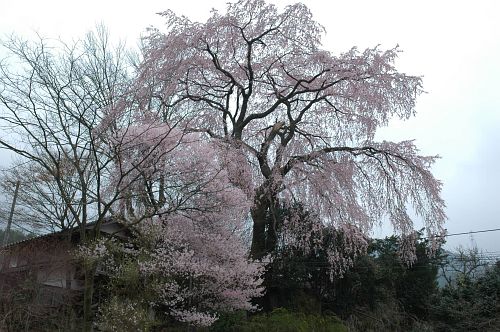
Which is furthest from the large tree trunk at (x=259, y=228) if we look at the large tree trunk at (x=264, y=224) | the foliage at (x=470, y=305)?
the foliage at (x=470, y=305)

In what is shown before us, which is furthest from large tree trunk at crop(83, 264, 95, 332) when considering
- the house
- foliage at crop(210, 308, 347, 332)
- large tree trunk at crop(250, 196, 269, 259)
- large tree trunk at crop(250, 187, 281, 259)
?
large tree trunk at crop(250, 196, 269, 259)

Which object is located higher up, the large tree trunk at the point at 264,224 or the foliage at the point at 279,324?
the large tree trunk at the point at 264,224

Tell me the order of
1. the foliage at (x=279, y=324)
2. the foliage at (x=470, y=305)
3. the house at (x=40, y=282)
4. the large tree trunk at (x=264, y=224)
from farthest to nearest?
the foliage at (x=470, y=305) < the large tree trunk at (x=264, y=224) < the foliage at (x=279, y=324) < the house at (x=40, y=282)

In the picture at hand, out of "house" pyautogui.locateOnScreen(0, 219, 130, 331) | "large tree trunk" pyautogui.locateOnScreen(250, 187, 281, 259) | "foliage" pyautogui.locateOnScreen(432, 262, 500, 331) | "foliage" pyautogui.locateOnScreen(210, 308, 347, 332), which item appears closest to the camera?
"house" pyautogui.locateOnScreen(0, 219, 130, 331)

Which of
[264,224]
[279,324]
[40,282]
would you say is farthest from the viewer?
[264,224]

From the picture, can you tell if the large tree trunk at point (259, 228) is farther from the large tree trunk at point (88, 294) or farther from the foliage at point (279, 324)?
the large tree trunk at point (88, 294)

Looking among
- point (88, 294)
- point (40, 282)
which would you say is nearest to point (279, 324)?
point (88, 294)

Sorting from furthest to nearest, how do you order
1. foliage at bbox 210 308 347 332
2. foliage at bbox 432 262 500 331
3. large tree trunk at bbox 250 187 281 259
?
foliage at bbox 432 262 500 331, large tree trunk at bbox 250 187 281 259, foliage at bbox 210 308 347 332

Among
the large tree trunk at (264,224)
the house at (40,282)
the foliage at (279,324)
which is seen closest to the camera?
the house at (40,282)

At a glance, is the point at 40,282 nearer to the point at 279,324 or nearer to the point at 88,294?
the point at 88,294

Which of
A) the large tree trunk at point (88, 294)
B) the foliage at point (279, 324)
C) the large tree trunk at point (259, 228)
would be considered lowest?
the foliage at point (279, 324)

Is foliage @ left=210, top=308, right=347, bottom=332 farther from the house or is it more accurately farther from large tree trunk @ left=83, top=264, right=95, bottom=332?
large tree trunk @ left=83, top=264, right=95, bottom=332

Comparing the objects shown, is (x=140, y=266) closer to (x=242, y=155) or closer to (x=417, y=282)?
(x=242, y=155)

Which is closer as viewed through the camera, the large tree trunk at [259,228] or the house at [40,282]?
the house at [40,282]
